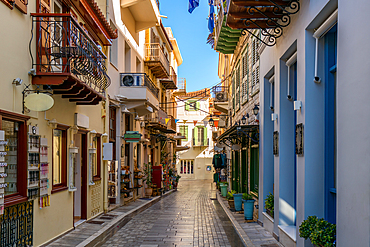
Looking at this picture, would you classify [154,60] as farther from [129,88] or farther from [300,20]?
[300,20]

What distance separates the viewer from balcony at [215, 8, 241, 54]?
15.6 m

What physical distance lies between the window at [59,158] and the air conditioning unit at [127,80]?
7.02m

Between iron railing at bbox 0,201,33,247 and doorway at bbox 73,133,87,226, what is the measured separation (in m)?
3.98

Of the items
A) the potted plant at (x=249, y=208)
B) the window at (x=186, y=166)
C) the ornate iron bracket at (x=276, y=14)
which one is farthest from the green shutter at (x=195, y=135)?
the ornate iron bracket at (x=276, y=14)

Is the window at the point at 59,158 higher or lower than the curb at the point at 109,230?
higher

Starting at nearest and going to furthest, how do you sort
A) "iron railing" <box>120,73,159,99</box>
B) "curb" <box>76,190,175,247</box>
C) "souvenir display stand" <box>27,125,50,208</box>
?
1. "souvenir display stand" <box>27,125,50,208</box>
2. "curb" <box>76,190,175,247</box>
3. "iron railing" <box>120,73,159,99</box>

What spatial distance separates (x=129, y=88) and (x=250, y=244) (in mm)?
9932

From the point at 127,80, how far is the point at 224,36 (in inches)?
183

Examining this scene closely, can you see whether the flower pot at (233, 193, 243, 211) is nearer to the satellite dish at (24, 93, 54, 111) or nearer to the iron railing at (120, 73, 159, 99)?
the iron railing at (120, 73, 159, 99)

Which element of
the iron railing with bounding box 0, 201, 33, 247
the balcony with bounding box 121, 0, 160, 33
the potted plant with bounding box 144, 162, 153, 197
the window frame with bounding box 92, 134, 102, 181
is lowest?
the potted plant with bounding box 144, 162, 153, 197

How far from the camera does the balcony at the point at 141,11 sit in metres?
17.6

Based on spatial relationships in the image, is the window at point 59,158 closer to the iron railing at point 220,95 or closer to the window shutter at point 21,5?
the window shutter at point 21,5

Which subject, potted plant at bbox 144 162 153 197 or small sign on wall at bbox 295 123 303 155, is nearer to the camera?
small sign on wall at bbox 295 123 303 155

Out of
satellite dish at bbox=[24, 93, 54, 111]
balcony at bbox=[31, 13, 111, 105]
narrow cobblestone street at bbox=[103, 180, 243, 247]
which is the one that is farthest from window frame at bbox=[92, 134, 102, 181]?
satellite dish at bbox=[24, 93, 54, 111]
